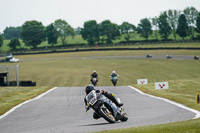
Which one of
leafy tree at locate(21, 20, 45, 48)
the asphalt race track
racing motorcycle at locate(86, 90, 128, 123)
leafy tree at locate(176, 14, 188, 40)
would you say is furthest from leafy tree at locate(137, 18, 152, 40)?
racing motorcycle at locate(86, 90, 128, 123)

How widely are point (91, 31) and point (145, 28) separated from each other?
27.1 m

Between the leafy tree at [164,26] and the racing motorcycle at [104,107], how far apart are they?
147364mm

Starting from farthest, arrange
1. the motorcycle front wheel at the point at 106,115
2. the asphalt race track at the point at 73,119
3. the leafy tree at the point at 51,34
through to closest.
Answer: the leafy tree at the point at 51,34 < the motorcycle front wheel at the point at 106,115 < the asphalt race track at the point at 73,119

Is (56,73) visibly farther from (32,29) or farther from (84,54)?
(32,29)

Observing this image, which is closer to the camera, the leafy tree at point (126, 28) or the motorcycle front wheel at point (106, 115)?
the motorcycle front wheel at point (106, 115)

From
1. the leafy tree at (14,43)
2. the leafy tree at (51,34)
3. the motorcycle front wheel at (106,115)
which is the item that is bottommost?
the motorcycle front wheel at (106,115)

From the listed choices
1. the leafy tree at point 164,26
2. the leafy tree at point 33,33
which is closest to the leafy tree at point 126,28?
the leafy tree at point 164,26

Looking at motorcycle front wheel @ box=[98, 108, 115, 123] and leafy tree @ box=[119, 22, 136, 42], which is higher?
leafy tree @ box=[119, 22, 136, 42]

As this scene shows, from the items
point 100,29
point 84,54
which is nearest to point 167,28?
point 100,29

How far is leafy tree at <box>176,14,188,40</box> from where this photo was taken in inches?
5764

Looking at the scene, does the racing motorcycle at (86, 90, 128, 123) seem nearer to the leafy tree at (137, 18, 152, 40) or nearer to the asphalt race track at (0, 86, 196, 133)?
the asphalt race track at (0, 86, 196, 133)

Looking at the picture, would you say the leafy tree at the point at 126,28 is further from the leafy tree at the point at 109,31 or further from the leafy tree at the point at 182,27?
the leafy tree at the point at 182,27

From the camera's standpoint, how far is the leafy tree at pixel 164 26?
156 meters

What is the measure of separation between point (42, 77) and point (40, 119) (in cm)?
3877
